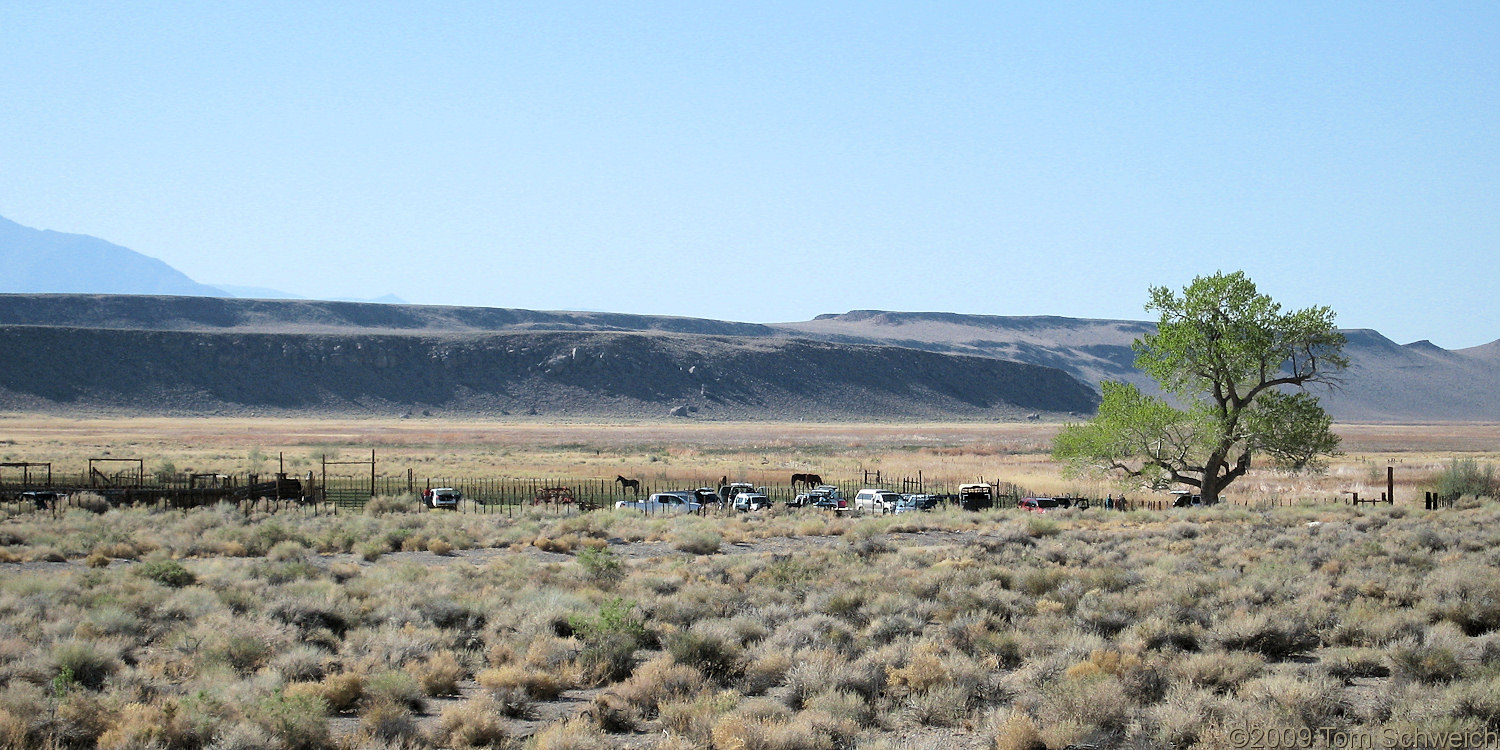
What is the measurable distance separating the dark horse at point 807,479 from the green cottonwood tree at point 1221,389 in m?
14.3

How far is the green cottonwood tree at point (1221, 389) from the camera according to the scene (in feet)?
108

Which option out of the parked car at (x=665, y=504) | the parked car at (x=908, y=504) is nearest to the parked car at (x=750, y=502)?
the parked car at (x=665, y=504)

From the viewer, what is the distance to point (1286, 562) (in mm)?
21047

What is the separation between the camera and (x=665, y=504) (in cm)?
3862

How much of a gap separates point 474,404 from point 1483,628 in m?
144

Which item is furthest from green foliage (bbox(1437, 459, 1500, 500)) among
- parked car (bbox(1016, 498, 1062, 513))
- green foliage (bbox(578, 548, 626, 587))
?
green foliage (bbox(578, 548, 626, 587))

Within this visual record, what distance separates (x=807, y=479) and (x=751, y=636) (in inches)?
1350

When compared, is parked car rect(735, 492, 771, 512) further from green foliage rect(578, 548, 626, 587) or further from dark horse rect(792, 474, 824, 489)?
green foliage rect(578, 548, 626, 587)

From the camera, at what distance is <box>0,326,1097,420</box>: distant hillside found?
14012 centimetres

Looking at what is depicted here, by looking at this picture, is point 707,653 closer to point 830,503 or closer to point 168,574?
point 168,574

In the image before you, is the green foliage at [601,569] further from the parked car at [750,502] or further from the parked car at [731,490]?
the parked car at [731,490]

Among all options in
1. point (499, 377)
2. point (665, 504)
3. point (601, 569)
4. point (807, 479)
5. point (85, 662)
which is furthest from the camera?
point (499, 377)

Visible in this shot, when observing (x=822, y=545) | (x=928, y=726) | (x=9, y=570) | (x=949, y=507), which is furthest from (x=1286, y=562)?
(x=9, y=570)

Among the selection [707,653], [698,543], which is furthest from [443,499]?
[707,653]
